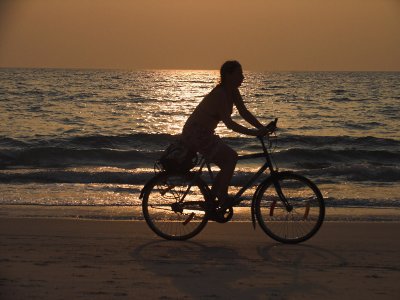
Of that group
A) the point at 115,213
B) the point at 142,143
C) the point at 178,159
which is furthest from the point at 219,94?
the point at 142,143

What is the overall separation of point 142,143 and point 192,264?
1931 centimetres

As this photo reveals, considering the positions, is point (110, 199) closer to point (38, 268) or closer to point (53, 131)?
point (38, 268)

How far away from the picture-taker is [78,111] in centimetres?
3684

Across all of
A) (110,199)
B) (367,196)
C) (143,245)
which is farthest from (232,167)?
(367,196)

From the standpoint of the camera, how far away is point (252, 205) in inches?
270

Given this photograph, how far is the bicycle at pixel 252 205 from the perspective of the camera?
6828 millimetres

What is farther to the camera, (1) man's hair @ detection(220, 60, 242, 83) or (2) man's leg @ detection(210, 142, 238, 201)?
A: (2) man's leg @ detection(210, 142, 238, 201)

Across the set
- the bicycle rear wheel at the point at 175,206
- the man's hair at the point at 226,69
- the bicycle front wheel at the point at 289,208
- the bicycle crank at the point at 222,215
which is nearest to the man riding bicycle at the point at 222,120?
the man's hair at the point at 226,69

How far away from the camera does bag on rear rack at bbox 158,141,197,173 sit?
6809 millimetres

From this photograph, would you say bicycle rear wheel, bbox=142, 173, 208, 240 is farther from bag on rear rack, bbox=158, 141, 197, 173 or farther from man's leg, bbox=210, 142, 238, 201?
man's leg, bbox=210, 142, 238, 201

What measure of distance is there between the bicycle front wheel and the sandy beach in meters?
0.16

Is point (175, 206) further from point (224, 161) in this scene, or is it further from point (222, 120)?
point (222, 120)

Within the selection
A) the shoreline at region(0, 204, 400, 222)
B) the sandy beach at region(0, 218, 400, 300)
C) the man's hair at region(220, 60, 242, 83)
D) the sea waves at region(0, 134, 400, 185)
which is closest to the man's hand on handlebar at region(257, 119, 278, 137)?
the man's hair at region(220, 60, 242, 83)

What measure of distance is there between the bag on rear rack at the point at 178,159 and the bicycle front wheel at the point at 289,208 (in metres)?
0.76
